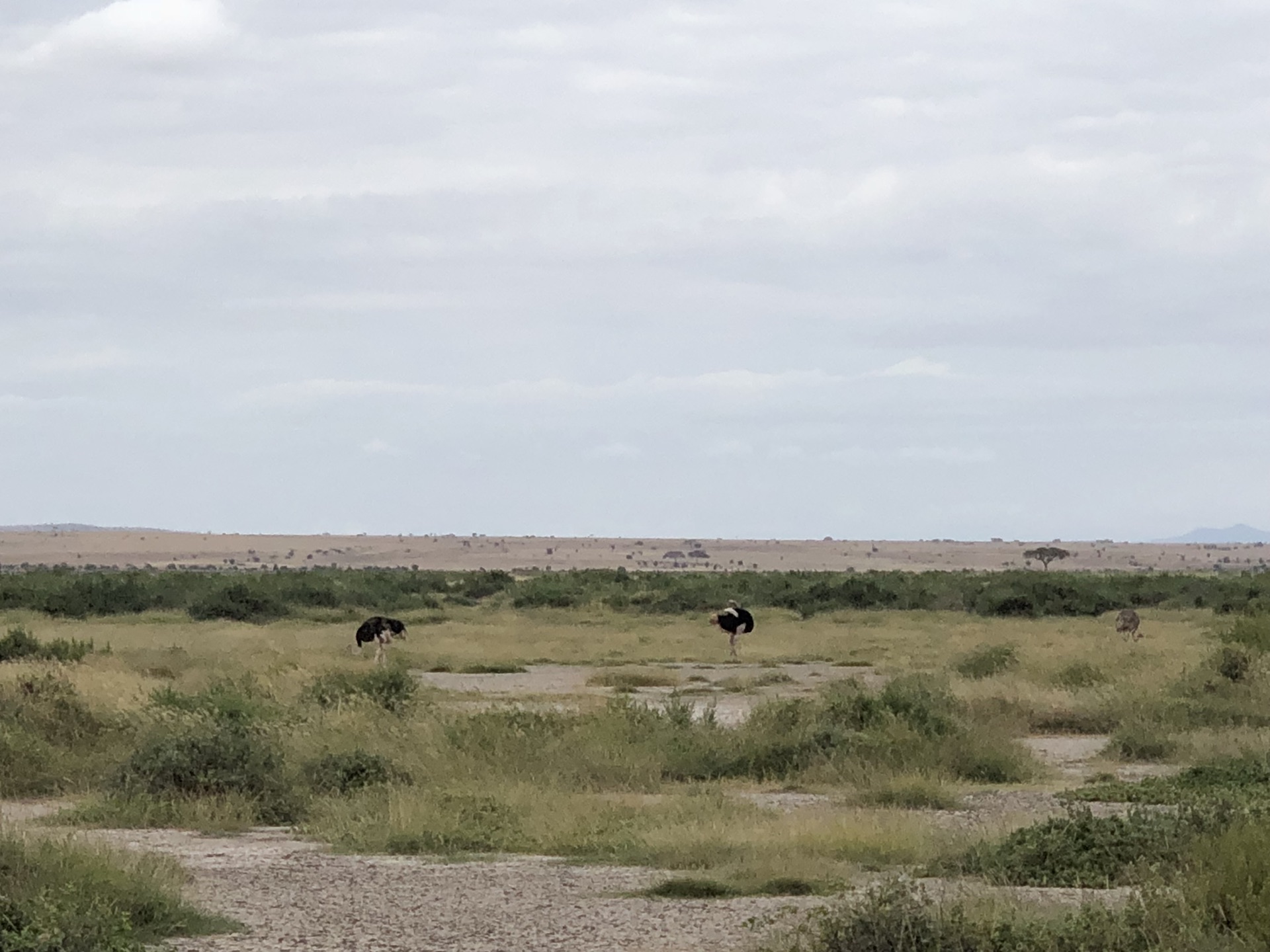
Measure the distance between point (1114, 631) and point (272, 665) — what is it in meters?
23.2

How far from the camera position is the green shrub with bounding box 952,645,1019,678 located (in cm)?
3063

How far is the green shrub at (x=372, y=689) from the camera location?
21.8 meters

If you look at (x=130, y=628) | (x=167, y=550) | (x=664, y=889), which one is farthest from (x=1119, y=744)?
(x=167, y=550)

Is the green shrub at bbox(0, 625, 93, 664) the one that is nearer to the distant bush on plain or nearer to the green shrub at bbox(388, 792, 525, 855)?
the green shrub at bbox(388, 792, 525, 855)

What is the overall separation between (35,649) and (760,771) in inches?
634

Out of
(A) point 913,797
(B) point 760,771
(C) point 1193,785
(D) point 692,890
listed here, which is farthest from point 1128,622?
(D) point 692,890

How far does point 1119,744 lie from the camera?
20.8 m

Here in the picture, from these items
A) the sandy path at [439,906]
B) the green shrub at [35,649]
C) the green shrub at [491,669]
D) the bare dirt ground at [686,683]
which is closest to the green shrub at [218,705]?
the sandy path at [439,906]

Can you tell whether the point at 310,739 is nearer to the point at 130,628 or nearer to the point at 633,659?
the point at 633,659

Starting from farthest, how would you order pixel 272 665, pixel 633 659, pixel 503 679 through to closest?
pixel 633 659 < pixel 503 679 < pixel 272 665

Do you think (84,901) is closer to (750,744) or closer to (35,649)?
(750,744)

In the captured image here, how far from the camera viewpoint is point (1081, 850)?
12.1 meters

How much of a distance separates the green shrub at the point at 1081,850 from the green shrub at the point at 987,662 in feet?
56.7

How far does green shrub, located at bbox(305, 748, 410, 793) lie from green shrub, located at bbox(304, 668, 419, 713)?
4.08 metres
